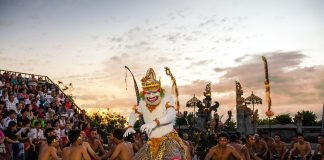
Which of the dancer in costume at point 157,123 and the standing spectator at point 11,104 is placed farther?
the standing spectator at point 11,104

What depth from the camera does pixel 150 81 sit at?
7.07 meters

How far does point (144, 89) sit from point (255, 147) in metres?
8.85

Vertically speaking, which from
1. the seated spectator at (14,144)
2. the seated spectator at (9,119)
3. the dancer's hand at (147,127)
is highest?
the seated spectator at (9,119)

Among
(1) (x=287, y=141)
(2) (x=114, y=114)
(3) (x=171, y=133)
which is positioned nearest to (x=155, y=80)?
(3) (x=171, y=133)

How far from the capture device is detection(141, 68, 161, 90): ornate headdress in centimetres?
703

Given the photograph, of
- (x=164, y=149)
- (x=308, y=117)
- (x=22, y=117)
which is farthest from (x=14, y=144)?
(x=308, y=117)

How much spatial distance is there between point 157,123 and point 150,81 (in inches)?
34.0

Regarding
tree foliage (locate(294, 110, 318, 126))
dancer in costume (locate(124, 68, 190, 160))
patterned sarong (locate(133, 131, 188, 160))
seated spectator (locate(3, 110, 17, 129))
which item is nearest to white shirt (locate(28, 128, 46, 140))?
seated spectator (locate(3, 110, 17, 129))

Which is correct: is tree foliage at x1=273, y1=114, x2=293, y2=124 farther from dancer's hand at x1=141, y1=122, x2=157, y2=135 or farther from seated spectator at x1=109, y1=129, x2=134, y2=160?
dancer's hand at x1=141, y1=122, x2=157, y2=135

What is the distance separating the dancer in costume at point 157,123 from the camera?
21.8 ft

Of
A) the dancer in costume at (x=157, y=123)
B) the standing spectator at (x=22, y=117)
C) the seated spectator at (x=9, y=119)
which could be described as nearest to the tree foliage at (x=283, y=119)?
the standing spectator at (x=22, y=117)

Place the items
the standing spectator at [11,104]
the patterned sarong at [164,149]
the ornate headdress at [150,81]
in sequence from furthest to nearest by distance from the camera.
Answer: the standing spectator at [11,104] < the ornate headdress at [150,81] < the patterned sarong at [164,149]

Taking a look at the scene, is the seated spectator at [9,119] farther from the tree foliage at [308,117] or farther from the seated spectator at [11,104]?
the tree foliage at [308,117]

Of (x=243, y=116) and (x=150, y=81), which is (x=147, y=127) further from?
(x=243, y=116)
